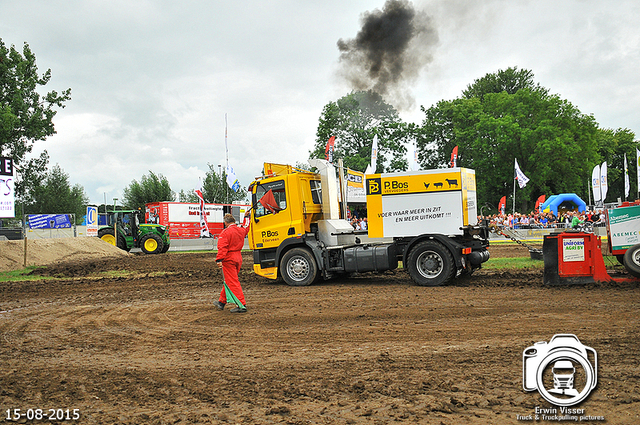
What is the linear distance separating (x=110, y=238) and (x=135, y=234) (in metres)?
1.71

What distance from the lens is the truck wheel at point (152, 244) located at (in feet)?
89.8

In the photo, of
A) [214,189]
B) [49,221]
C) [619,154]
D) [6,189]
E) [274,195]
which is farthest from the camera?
[619,154]

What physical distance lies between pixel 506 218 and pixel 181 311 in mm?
28584

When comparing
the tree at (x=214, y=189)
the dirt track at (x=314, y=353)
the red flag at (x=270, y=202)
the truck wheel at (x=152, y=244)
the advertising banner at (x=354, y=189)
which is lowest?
the dirt track at (x=314, y=353)

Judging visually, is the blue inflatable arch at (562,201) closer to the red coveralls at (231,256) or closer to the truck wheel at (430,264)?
the truck wheel at (430,264)

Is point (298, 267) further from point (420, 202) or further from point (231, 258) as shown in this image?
point (231, 258)

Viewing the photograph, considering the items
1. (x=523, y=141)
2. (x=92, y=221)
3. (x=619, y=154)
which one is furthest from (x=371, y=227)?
(x=619, y=154)

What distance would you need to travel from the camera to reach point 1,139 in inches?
1268

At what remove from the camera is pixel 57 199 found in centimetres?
5384

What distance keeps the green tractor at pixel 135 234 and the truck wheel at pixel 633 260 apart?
2305 cm

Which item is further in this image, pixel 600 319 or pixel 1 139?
pixel 1 139

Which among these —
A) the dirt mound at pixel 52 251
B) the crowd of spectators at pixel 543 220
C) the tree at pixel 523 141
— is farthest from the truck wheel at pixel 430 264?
the tree at pixel 523 141

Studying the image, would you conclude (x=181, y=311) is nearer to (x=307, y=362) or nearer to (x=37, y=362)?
(x=37, y=362)

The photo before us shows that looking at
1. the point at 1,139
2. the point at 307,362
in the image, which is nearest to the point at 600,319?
the point at 307,362
